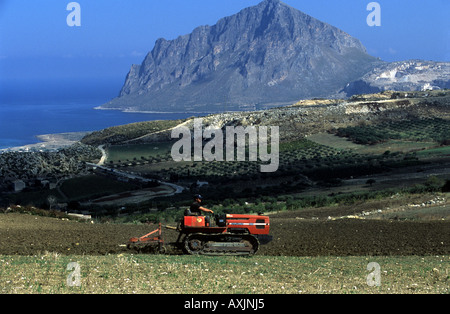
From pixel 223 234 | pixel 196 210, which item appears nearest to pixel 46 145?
pixel 196 210

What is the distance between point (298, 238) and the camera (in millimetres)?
22250

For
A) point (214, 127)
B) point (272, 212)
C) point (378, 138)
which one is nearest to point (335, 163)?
point (378, 138)

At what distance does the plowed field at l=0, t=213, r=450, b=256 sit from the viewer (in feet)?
64.4

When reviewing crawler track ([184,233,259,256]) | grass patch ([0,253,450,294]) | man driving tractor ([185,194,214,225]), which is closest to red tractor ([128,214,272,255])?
crawler track ([184,233,259,256])

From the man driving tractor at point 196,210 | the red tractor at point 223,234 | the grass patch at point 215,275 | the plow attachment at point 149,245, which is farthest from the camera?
the plow attachment at point 149,245

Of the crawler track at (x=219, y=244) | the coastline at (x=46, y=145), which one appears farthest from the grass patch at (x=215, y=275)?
the coastline at (x=46, y=145)

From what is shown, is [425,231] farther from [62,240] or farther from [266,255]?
[62,240]

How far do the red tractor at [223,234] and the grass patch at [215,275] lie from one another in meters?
0.70

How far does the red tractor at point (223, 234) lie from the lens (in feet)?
59.5

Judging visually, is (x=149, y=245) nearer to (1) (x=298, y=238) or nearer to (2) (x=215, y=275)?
(2) (x=215, y=275)

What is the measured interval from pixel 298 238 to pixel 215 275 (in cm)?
819

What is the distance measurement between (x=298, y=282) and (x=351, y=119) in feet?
312

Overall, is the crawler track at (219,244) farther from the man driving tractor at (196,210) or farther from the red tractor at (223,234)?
the man driving tractor at (196,210)

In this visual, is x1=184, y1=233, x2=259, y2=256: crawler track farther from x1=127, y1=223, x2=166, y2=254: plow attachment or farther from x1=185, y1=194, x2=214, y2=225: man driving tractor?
x1=127, y1=223, x2=166, y2=254: plow attachment
